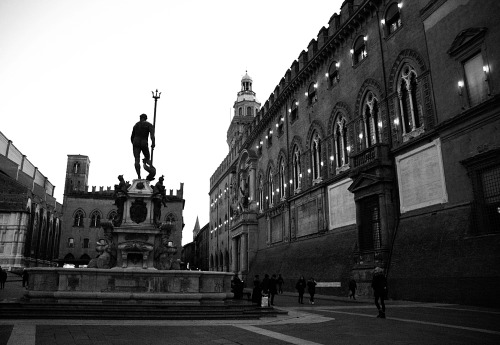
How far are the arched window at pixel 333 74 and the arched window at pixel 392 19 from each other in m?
6.34

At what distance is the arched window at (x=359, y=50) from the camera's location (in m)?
28.5

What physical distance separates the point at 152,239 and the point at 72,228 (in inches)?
2455

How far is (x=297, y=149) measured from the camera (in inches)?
1515

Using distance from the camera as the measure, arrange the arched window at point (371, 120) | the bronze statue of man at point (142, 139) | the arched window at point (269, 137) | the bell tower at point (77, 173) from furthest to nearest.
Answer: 1. the bell tower at point (77, 173)
2. the arched window at point (269, 137)
3. the arched window at point (371, 120)
4. the bronze statue of man at point (142, 139)

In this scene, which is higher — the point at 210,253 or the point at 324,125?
the point at 324,125

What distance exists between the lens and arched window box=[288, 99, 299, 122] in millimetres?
39541

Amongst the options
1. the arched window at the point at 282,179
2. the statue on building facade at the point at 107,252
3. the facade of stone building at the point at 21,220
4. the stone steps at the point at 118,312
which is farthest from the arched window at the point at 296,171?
the facade of stone building at the point at 21,220

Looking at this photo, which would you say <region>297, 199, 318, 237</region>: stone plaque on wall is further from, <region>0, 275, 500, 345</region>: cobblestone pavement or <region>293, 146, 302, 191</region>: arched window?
<region>0, 275, 500, 345</region>: cobblestone pavement

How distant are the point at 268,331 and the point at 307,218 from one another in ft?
79.7

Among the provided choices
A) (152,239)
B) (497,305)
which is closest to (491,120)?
(497,305)

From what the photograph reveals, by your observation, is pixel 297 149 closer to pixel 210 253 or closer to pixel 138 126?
pixel 138 126

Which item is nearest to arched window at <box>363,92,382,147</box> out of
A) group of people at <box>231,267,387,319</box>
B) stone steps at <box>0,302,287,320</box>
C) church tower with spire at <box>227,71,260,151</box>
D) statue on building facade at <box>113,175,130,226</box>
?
group of people at <box>231,267,387,319</box>

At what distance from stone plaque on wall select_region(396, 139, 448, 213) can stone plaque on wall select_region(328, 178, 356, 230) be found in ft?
16.3

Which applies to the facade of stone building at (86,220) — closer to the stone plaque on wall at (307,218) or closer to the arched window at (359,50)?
the stone plaque on wall at (307,218)
